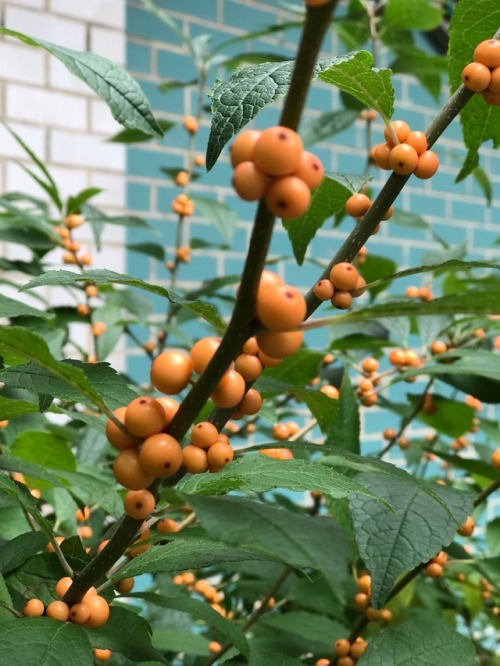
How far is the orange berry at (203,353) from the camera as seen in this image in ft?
0.69

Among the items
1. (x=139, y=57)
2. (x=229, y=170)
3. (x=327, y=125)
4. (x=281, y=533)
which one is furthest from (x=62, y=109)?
(x=281, y=533)

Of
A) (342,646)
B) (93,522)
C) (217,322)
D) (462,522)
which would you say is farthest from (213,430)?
(93,522)

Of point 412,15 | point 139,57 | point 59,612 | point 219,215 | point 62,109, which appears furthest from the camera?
point 139,57

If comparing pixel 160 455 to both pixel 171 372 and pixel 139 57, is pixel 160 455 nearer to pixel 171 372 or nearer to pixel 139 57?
pixel 171 372

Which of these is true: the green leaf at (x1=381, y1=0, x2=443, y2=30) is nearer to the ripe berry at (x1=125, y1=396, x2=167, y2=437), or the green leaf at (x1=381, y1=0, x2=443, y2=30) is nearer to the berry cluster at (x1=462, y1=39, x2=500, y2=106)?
the berry cluster at (x1=462, y1=39, x2=500, y2=106)

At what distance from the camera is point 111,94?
0.99 feet

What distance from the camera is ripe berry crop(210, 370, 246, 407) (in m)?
0.21

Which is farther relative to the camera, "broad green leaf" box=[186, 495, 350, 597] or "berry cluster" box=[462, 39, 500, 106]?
"berry cluster" box=[462, 39, 500, 106]

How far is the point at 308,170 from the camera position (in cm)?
16

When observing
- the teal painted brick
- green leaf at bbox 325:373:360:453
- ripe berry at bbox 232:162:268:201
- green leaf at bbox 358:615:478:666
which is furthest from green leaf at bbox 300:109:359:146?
the teal painted brick

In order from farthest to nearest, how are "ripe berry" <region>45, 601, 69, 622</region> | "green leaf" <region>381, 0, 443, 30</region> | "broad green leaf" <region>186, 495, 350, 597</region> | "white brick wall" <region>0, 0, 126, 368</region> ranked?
"white brick wall" <region>0, 0, 126, 368</region> → "green leaf" <region>381, 0, 443, 30</region> → "ripe berry" <region>45, 601, 69, 622</region> → "broad green leaf" <region>186, 495, 350, 597</region>

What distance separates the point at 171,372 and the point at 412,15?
2.51ft

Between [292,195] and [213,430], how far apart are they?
94mm

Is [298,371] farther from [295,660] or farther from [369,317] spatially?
[369,317]
